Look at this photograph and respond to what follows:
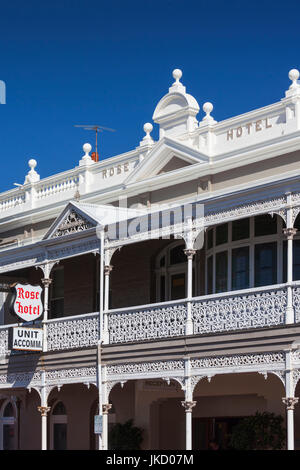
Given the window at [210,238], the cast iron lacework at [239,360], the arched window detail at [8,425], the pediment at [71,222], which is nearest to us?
the cast iron lacework at [239,360]

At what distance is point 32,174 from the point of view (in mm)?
29641

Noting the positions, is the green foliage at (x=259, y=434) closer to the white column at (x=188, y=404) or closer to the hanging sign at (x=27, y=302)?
the white column at (x=188, y=404)

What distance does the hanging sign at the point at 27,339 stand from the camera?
23.2m

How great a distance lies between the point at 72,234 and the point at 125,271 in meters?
2.85

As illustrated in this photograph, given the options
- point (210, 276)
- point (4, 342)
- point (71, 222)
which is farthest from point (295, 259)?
point (4, 342)

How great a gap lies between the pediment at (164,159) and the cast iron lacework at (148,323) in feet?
14.6

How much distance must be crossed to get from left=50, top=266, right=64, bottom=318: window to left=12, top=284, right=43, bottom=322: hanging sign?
3368mm

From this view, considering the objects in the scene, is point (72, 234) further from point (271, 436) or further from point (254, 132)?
point (271, 436)

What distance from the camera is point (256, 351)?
18.9 meters

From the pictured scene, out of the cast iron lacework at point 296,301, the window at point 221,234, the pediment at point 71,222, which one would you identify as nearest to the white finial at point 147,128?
the pediment at point 71,222

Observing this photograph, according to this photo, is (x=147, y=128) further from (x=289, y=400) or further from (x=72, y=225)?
(x=289, y=400)

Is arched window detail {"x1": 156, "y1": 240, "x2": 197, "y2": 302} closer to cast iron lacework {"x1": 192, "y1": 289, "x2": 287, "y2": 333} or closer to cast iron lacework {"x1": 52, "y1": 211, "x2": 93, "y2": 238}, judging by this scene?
cast iron lacework {"x1": 52, "y1": 211, "x2": 93, "y2": 238}

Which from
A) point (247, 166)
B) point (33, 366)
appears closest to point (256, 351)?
point (247, 166)

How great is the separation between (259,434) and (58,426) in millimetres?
8654
